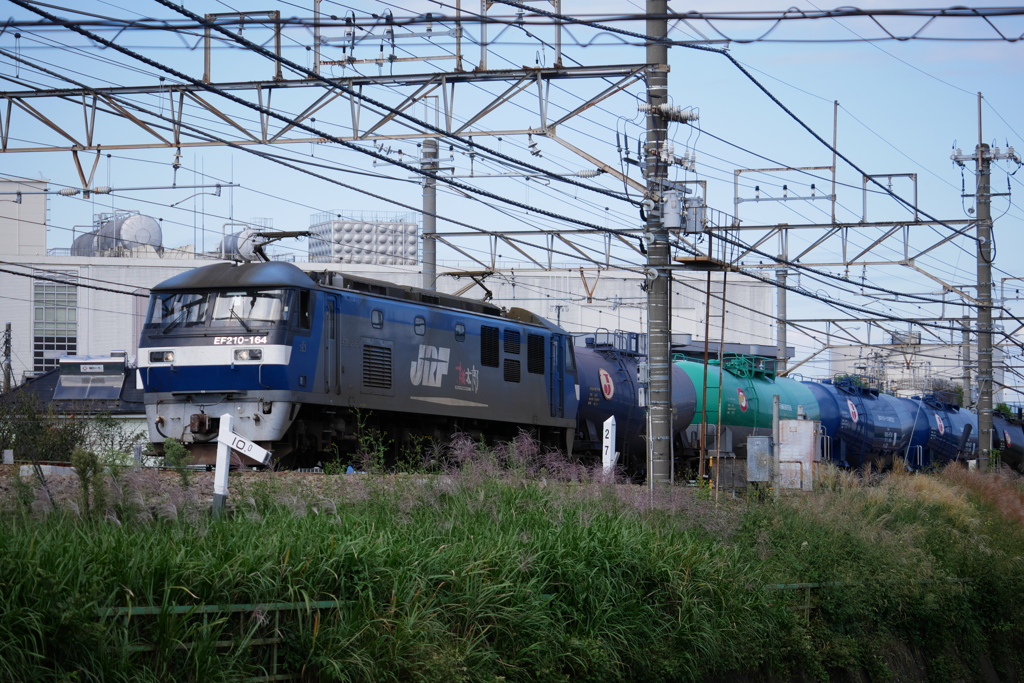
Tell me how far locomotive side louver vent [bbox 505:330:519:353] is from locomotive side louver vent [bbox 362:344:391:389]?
3.88 meters

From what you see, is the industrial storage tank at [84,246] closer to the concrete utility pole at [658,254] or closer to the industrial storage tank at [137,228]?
the industrial storage tank at [137,228]

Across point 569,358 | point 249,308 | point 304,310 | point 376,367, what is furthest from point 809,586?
point 569,358

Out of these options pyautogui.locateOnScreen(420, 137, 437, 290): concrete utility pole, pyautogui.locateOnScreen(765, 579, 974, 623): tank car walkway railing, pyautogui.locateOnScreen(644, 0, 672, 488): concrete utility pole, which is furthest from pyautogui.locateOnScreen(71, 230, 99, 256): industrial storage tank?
pyautogui.locateOnScreen(765, 579, 974, 623): tank car walkway railing

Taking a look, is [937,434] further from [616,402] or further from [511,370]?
[511,370]

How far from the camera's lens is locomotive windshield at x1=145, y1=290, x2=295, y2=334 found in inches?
666

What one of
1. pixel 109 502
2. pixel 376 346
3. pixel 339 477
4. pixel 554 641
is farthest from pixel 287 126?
pixel 554 641

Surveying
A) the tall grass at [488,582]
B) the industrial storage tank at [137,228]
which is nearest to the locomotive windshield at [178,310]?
the tall grass at [488,582]

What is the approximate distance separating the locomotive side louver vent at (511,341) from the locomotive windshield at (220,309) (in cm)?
623

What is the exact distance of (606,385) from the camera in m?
26.4

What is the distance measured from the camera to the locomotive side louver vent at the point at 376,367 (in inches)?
722

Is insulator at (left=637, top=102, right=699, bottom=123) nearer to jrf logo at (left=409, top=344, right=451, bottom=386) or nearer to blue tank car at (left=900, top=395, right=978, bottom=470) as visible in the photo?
jrf logo at (left=409, top=344, right=451, bottom=386)

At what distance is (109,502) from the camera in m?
9.55

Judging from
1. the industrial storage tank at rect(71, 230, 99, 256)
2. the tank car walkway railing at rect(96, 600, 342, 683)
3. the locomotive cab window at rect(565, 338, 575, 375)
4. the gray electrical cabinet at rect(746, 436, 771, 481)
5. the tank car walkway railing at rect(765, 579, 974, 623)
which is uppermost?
the industrial storage tank at rect(71, 230, 99, 256)

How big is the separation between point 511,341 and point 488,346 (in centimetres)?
94
